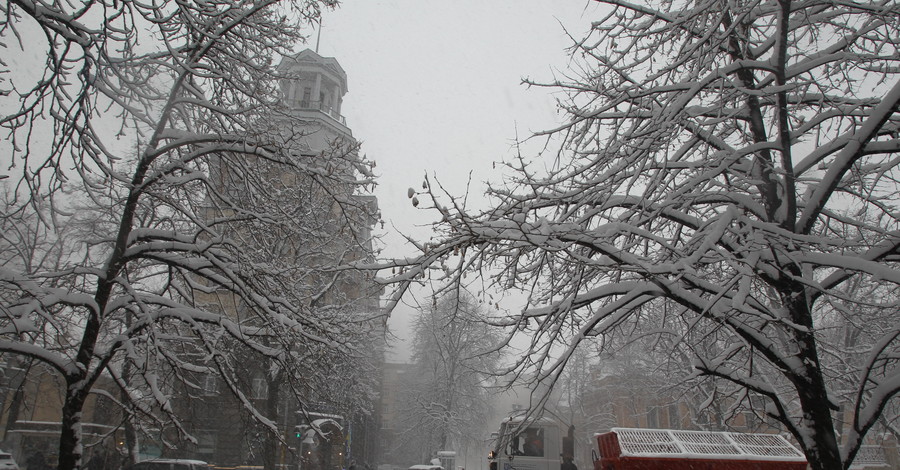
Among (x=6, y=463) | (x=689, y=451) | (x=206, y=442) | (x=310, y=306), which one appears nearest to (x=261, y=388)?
(x=206, y=442)

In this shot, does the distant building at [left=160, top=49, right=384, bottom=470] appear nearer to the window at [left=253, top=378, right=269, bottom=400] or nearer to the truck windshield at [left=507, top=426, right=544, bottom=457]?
the window at [left=253, top=378, right=269, bottom=400]

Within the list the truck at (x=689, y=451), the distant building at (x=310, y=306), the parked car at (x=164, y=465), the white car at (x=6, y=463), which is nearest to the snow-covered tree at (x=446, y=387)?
the distant building at (x=310, y=306)

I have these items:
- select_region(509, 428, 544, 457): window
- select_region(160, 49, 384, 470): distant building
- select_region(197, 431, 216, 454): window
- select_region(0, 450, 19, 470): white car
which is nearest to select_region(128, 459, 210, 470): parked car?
select_region(160, 49, 384, 470): distant building

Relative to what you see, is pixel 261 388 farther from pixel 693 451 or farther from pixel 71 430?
pixel 693 451

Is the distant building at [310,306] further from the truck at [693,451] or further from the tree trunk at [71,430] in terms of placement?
the truck at [693,451]

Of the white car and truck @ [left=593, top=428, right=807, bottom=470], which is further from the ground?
truck @ [left=593, top=428, right=807, bottom=470]

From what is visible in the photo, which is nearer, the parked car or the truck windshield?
the parked car

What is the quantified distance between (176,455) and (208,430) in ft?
5.35

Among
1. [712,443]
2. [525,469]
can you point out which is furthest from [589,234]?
[525,469]

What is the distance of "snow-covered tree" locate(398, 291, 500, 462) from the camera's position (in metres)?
31.5

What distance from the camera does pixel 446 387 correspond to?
1294 inches

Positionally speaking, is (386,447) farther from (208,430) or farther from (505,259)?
(505,259)

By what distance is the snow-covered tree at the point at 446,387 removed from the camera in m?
31.5

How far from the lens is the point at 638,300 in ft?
20.0
